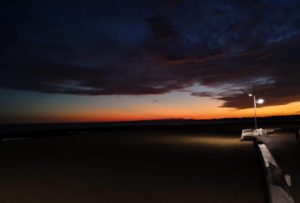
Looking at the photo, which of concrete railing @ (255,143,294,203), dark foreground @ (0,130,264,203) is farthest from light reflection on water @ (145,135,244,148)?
concrete railing @ (255,143,294,203)

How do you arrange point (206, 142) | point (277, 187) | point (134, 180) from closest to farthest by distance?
point (277, 187), point (134, 180), point (206, 142)

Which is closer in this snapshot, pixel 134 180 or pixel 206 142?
pixel 134 180

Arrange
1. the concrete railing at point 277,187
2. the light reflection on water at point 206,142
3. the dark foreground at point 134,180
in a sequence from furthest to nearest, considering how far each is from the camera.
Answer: the light reflection on water at point 206,142
the dark foreground at point 134,180
the concrete railing at point 277,187

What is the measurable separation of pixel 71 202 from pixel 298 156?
14095 mm

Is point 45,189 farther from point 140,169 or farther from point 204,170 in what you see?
point 204,170

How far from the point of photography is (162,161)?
53.1 feet

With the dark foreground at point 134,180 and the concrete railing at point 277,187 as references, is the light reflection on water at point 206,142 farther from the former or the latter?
the concrete railing at point 277,187

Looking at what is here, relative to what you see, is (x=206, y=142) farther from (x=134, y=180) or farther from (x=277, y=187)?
(x=277, y=187)

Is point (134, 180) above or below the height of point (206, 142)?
below

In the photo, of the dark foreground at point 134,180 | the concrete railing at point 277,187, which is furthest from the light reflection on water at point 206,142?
the concrete railing at point 277,187

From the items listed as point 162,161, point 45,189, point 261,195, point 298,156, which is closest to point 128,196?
point 45,189

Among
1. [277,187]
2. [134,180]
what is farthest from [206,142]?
[277,187]

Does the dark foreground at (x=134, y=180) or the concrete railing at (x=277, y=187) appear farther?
the dark foreground at (x=134, y=180)

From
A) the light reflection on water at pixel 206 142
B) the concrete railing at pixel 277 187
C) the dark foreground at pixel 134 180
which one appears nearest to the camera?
the concrete railing at pixel 277 187
